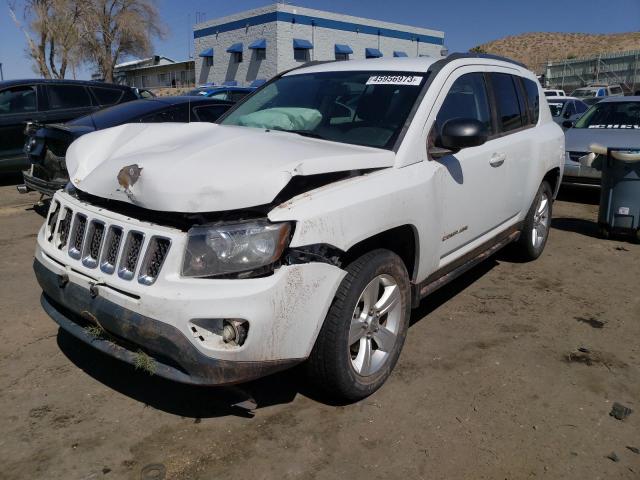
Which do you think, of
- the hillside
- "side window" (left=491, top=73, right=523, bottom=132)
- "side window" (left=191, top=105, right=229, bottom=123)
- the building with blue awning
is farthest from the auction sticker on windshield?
the hillside

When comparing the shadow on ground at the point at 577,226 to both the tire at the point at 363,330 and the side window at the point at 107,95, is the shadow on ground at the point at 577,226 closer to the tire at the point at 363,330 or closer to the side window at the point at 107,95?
the tire at the point at 363,330

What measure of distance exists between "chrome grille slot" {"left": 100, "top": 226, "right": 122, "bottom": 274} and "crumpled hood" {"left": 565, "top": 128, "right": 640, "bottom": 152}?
7044mm

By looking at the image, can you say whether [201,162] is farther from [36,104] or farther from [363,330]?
[36,104]

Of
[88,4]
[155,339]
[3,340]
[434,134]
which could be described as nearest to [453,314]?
[434,134]

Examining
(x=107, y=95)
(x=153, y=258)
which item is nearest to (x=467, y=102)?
(x=153, y=258)

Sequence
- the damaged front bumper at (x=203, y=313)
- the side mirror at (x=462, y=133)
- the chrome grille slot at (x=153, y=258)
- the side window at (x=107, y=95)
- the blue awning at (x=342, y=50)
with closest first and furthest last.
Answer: the damaged front bumper at (x=203, y=313) < the chrome grille slot at (x=153, y=258) < the side mirror at (x=462, y=133) < the side window at (x=107, y=95) < the blue awning at (x=342, y=50)

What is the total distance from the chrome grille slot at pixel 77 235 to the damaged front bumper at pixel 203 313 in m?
0.23

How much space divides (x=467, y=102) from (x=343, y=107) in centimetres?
95

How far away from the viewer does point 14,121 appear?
8.85m

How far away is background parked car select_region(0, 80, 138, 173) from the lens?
886 centimetres

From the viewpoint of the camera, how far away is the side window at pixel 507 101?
14.4 feet

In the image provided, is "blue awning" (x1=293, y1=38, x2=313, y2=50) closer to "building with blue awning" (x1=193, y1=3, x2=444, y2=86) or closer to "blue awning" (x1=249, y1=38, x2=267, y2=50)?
"building with blue awning" (x1=193, y1=3, x2=444, y2=86)

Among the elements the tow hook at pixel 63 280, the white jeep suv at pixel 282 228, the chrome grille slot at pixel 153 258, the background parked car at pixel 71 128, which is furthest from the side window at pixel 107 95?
the chrome grille slot at pixel 153 258

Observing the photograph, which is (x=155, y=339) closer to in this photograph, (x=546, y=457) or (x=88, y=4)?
(x=546, y=457)
